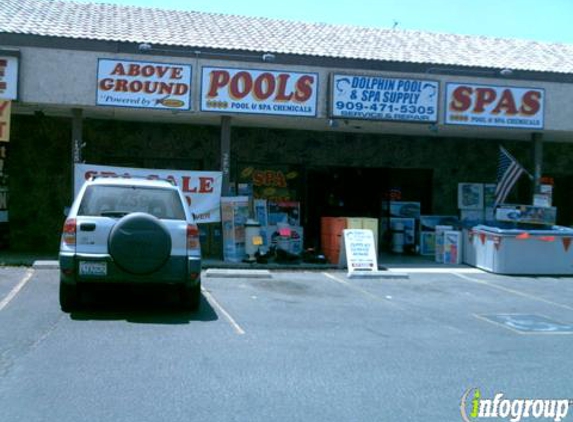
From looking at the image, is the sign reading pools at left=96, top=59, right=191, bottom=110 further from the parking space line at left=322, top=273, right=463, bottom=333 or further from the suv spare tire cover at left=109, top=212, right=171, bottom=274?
the suv spare tire cover at left=109, top=212, right=171, bottom=274

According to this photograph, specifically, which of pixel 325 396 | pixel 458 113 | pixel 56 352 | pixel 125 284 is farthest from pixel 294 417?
pixel 458 113

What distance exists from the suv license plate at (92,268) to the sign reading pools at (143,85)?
6.61 metres

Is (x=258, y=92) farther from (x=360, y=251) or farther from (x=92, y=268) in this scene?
(x=92, y=268)

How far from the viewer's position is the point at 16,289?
434 inches

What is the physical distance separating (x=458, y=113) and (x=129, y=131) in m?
8.36

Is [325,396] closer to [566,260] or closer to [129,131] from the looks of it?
[566,260]

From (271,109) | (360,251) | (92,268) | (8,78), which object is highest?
(8,78)

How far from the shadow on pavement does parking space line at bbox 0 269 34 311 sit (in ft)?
3.51

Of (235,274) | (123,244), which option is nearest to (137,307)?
(123,244)

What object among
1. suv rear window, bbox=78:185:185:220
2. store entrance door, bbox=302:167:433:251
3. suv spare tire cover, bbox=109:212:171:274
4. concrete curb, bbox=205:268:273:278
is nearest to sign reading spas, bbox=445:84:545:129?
store entrance door, bbox=302:167:433:251

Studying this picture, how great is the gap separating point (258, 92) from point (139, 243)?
7329 millimetres

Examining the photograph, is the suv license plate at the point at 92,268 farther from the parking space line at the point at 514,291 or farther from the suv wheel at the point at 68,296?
the parking space line at the point at 514,291

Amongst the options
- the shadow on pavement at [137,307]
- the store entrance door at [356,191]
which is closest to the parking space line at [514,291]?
the store entrance door at [356,191]

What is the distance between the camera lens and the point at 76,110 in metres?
14.9
